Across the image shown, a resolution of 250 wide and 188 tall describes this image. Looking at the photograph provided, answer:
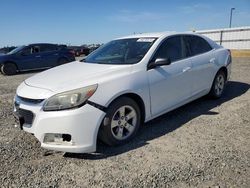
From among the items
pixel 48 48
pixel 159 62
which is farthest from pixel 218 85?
pixel 48 48

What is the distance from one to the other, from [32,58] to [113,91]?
11546mm

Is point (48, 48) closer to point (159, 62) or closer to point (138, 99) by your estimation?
point (159, 62)

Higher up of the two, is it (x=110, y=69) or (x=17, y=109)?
(x=110, y=69)

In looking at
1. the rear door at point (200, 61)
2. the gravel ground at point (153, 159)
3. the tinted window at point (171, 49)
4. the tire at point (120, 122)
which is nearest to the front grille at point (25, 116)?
the gravel ground at point (153, 159)

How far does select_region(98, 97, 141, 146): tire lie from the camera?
11.6 ft

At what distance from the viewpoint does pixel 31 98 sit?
3.44 metres

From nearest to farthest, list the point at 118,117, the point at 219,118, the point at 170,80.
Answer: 1. the point at 118,117
2. the point at 170,80
3. the point at 219,118

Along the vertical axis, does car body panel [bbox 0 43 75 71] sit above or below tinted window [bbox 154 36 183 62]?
below

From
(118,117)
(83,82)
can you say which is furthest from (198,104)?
(83,82)

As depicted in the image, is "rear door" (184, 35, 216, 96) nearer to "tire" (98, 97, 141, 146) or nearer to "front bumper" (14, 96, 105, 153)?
"tire" (98, 97, 141, 146)

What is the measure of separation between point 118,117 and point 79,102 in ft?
2.29

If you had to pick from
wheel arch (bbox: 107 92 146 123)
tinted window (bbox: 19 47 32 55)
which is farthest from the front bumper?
tinted window (bbox: 19 47 32 55)

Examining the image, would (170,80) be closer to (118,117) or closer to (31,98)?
(118,117)

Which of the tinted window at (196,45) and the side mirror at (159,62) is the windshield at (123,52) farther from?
the tinted window at (196,45)
